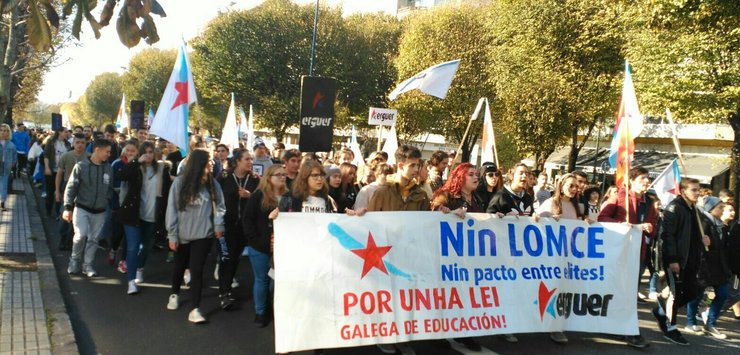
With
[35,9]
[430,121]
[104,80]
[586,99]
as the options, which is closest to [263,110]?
[430,121]

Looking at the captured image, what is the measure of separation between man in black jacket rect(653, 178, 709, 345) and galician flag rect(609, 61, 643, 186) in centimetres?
61

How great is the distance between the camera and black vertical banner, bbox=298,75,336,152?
29.3ft

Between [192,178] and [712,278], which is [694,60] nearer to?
[712,278]

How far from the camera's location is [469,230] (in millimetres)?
5629

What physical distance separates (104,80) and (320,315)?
95262mm

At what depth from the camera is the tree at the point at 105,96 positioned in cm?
8956

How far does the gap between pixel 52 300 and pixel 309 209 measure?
292cm

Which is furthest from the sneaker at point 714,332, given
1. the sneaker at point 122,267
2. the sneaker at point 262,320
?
the sneaker at point 122,267

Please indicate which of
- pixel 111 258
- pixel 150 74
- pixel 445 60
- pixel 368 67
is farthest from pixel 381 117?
pixel 150 74

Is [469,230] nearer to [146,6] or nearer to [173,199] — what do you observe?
[173,199]

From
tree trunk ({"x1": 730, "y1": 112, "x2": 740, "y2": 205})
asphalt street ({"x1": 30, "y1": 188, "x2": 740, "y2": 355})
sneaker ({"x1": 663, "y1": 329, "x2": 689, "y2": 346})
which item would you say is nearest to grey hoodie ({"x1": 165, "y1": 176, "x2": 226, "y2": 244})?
A: asphalt street ({"x1": 30, "y1": 188, "x2": 740, "y2": 355})

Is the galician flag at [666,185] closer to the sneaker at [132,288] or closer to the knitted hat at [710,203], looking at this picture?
the knitted hat at [710,203]

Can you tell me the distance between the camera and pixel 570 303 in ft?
19.4

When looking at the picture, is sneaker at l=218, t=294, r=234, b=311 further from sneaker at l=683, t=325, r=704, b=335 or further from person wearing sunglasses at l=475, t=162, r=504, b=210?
sneaker at l=683, t=325, r=704, b=335
